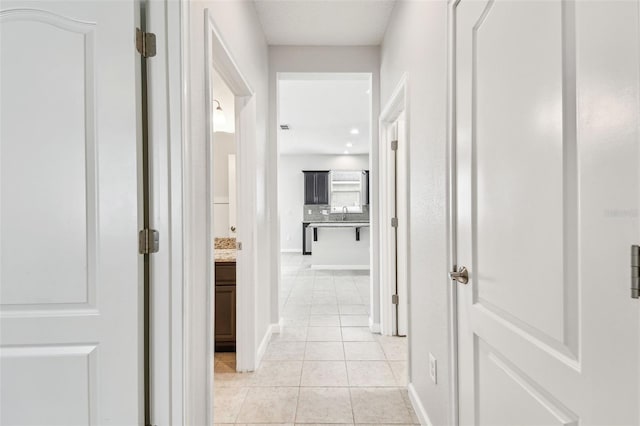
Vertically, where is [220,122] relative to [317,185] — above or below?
above

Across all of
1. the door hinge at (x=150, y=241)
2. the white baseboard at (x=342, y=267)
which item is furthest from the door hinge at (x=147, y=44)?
the white baseboard at (x=342, y=267)

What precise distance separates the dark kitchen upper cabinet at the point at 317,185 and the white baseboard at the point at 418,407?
751 cm

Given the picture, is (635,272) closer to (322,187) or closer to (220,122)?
(220,122)

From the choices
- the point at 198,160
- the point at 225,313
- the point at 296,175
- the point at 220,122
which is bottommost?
the point at 225,313

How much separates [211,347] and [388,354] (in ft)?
5.47

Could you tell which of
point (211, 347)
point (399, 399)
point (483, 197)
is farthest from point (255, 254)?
point (483, 197)

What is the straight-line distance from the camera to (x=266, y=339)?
2857 mm

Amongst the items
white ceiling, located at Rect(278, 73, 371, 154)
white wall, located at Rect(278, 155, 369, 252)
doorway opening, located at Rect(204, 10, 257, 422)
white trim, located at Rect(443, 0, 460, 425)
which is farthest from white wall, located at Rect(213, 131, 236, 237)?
white wall, located at Rect(278, 155, 369, 252)

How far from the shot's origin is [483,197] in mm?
1109

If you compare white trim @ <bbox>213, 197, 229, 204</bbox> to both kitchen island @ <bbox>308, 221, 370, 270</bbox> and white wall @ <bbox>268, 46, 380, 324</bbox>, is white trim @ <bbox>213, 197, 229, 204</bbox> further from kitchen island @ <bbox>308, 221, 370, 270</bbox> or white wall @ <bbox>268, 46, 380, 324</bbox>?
kitchen island @ <bbox>308, 221, 370, 270</bbox>

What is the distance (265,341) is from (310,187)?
22.5 feet

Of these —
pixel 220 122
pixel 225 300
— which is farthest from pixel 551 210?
pixel 220 122

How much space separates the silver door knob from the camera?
1227 mm

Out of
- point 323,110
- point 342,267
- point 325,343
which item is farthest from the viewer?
point 342,267
